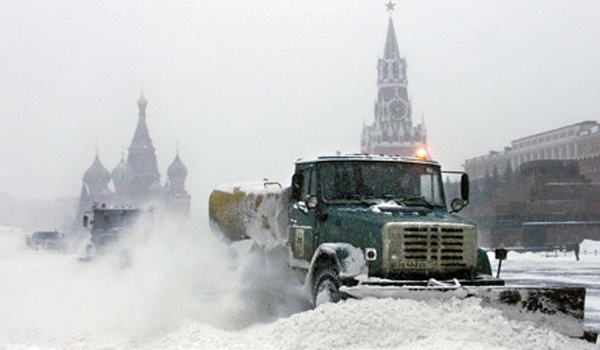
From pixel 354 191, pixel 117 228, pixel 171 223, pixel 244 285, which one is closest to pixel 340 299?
pixel 354 191

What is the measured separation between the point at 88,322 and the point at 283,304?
3.22 m

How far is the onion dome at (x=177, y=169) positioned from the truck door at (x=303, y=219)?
474ft

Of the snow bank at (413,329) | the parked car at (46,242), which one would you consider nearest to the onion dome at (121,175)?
the parked car at (46,242)

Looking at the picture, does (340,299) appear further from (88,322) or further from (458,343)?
(88,322)

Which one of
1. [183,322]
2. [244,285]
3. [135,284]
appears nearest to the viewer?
[183,322]

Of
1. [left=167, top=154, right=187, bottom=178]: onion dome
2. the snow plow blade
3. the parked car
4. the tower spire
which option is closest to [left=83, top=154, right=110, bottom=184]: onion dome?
[left=167, top=154, right=187, bottom=178]: onion dome

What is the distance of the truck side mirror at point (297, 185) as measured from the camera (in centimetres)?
1113

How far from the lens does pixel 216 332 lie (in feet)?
33.7

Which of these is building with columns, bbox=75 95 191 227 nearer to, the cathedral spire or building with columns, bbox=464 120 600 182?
the cathedral spire

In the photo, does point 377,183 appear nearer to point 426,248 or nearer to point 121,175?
point 426,248

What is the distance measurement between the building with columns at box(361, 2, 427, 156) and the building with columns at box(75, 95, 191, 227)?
4163cm

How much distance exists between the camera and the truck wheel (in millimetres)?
9797

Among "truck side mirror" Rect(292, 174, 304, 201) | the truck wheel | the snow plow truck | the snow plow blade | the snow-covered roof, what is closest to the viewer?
the snow plow blade

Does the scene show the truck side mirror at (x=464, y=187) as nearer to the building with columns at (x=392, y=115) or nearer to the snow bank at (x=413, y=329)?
the snow bank at (x=413, y=329)
